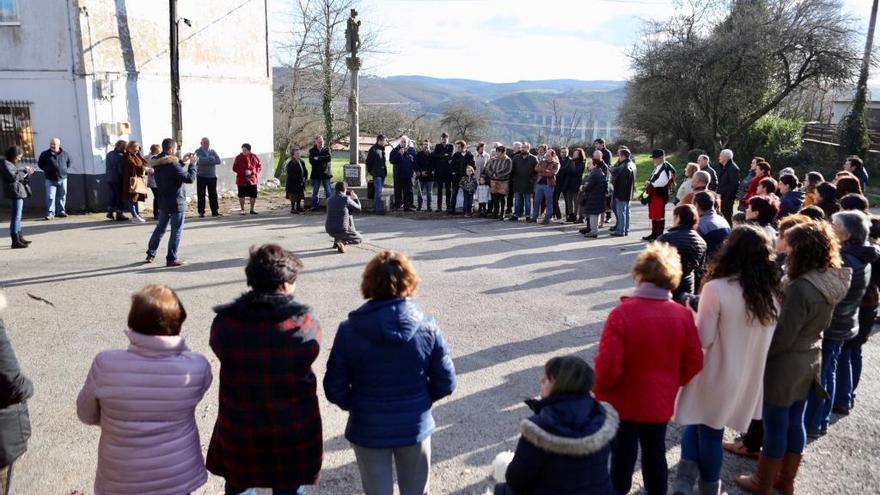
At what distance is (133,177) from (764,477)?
12.3 metres

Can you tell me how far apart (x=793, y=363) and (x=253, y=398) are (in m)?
3.00

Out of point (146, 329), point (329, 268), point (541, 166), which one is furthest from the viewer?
point (541, 166)

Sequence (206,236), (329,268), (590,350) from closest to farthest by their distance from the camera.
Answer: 1. (590,350)
2. (329,268)
3. (206,236)

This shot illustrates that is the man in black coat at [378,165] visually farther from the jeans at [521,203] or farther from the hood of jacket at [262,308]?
the hood of jacket at [262,308]

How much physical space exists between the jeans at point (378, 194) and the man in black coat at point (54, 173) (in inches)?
255

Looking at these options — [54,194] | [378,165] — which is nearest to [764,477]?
[378,165]

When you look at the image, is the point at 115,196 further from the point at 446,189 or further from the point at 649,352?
the point at 649,352

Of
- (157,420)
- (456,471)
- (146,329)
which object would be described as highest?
(146,329)

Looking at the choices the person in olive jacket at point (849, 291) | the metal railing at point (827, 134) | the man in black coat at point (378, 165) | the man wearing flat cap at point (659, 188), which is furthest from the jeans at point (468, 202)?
the metal railing at point (827, 134)

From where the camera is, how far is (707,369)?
3.66 meters

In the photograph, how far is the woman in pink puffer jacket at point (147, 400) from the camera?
2922mm

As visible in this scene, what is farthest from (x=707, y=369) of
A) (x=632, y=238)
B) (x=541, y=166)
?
(x=541, y=166)

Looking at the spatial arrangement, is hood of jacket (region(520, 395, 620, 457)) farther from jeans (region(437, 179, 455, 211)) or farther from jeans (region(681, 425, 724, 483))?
jeans (region(437, 179, 455, 211))

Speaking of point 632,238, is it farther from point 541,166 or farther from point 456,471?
point 456,471
